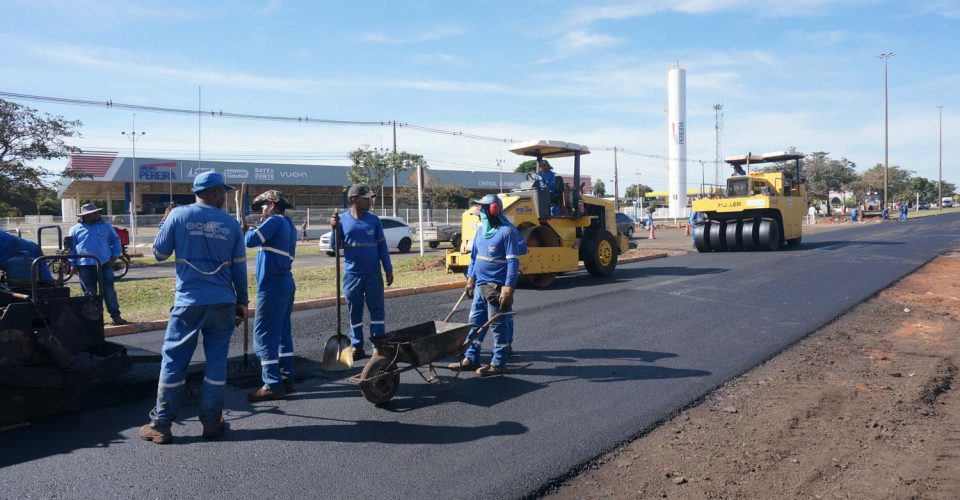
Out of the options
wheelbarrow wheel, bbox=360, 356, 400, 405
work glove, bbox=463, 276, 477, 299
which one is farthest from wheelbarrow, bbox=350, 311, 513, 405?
work glove, bbox=463, 276, 477, 299

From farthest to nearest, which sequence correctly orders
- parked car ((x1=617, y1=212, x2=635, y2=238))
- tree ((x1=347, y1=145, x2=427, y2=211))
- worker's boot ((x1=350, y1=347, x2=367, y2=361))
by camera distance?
tree ((x1=347, y1=145, x2=427, y2=211)) < parked car ((x1=617, y1=212, x2=635, y2=238)) < worker's boot ((x1=350, y1=347, x2=367, y2=361))

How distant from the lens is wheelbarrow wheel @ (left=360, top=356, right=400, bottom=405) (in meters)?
5.16

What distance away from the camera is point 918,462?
4273 mm

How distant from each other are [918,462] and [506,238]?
3536mm

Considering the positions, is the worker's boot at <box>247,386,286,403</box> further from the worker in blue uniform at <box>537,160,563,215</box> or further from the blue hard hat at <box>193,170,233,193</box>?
the worker in blue uniform at <box>537,160,563,215</box>

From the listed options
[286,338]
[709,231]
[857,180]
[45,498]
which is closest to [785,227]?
[709,231]

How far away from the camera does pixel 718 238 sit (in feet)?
67.5

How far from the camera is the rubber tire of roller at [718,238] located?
20531mm

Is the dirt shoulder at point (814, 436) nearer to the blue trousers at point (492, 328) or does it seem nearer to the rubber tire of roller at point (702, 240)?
the blue trousers at point (492, 328)

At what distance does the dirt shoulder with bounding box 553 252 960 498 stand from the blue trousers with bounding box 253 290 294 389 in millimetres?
2651

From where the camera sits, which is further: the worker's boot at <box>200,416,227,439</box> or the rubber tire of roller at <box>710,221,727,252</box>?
the rubber tire of roller at <box>710,221,727,252</box>

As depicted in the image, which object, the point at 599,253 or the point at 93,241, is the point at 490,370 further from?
the point at 599,253

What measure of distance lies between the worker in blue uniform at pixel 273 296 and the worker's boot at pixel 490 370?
5.36 ft

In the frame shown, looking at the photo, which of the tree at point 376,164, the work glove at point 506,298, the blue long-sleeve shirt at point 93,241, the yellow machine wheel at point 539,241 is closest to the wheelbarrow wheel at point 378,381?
the work glove at point 506,298
